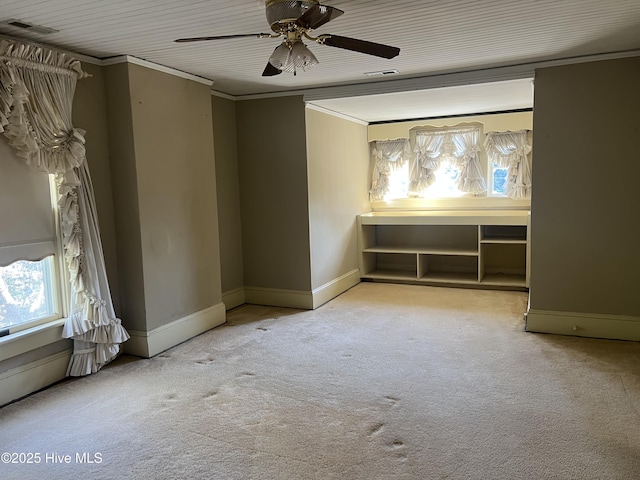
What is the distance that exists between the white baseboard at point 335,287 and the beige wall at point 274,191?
0.18 metres

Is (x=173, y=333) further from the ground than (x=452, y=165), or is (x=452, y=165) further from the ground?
(x=452, y=165)

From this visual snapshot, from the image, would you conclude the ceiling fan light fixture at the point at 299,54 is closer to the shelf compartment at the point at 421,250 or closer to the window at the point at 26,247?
the window at the point at 26,247

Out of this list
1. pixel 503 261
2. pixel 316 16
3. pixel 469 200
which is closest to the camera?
pixel 316 16

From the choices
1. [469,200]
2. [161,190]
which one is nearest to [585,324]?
[469,200]

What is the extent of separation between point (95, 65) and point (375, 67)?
7.08 feet

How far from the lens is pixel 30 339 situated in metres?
3.07

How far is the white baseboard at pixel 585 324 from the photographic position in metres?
3.85

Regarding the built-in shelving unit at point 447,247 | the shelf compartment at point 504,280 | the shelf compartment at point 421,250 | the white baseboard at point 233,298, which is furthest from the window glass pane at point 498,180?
the white baseboard at point 233,298

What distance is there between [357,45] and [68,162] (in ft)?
6.64

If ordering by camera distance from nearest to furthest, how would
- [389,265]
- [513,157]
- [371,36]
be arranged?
[371,36] < [513,157] < [389,265]

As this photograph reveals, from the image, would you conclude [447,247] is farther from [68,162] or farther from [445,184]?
[68,162]

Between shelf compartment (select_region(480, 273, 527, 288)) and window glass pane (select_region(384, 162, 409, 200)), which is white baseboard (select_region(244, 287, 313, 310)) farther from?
window glass pane (select_region(384, 162, 409, 200))

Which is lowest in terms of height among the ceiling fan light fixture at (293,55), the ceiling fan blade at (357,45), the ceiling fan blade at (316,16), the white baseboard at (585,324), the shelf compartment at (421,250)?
the white baseboard at (585,324)

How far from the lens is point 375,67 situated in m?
3.99
